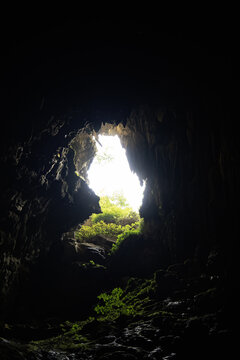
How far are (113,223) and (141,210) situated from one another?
4.70m

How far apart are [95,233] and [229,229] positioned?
33.0ft

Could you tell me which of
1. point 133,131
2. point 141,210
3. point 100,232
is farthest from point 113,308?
point 133,131

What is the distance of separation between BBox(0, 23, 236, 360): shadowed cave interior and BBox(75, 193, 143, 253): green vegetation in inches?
76.7

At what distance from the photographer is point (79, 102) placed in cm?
832

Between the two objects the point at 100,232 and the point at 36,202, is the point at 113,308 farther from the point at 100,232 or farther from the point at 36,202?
the point at 100,232

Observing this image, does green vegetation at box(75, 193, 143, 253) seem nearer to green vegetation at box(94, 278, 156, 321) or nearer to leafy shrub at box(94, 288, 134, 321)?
green vegetation at box(94, 278, 156, 321)

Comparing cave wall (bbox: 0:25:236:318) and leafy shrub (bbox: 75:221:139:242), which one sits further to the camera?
leafy shrub (bbox: 75:221:139:242)

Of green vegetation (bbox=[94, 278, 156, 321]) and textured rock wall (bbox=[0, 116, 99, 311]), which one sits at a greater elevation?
textured rock wall (bbox=[0, 116, 99, 311])

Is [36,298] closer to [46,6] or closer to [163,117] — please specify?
[163,117]

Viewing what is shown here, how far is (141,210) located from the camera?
12.8 metres

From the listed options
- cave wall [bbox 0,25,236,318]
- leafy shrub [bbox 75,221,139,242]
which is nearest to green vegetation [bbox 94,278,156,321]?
cave wall [bbox 0,25,236,318]

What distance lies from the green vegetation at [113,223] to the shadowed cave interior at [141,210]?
6.39ft

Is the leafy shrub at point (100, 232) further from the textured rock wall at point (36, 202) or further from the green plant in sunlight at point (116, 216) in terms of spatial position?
the textured rock wall at point (36, 202)

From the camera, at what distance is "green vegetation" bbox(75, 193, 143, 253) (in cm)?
1440
